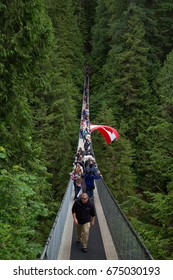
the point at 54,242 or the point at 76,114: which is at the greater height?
the point at 76,114

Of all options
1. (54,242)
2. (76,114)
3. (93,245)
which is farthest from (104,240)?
(76,114)

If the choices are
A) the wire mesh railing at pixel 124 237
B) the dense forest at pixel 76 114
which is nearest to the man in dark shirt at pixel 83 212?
the dense forest at pixel 76 114

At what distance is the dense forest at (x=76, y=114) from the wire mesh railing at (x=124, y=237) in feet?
5.41

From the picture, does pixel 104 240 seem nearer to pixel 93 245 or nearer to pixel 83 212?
pixel 93 245

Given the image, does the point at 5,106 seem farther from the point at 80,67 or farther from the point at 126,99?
the point at 80,67

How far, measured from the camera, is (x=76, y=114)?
133 feet

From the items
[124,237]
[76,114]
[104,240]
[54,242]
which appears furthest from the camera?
[76,114]

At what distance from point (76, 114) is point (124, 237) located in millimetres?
33165

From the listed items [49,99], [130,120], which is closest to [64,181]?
[49,99]

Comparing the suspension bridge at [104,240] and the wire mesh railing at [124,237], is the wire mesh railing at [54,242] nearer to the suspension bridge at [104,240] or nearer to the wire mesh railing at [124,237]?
the suspension bridge at [104,240]

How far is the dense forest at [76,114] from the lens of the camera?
8.63 metres

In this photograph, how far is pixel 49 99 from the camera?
3253 cm

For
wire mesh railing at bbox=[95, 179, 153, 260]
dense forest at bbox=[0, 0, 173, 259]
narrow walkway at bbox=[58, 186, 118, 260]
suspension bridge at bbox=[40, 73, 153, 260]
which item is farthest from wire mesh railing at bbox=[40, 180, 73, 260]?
wire mesh railing at bbox=[95, 179, 153, 260]

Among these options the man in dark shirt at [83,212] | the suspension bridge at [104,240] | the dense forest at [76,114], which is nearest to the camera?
the suspension bridge at [104,240]
